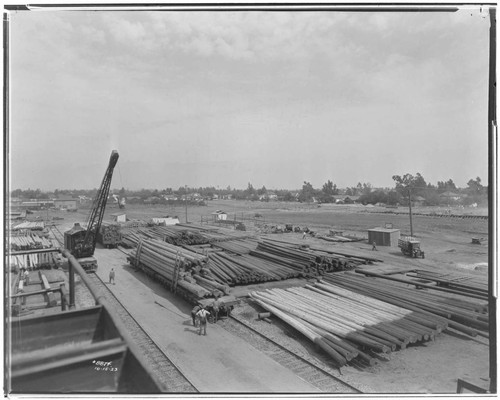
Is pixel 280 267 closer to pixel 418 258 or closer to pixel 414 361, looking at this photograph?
pixel 414 361

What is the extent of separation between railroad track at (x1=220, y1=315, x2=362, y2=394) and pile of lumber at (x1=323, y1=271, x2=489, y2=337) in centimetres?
494

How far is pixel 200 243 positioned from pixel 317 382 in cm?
2138

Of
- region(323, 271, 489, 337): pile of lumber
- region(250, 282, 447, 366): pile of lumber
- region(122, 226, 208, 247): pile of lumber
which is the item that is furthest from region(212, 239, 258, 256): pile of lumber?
region(323, 271, 489, 337): pile of lumber

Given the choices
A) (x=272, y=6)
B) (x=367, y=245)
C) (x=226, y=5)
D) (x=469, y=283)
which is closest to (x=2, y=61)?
(x=226, y=5)

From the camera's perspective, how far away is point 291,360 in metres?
10.0

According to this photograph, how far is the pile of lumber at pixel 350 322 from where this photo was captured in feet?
33.2

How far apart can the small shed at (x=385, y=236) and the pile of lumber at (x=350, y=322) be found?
17.5 meters

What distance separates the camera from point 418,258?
25141 millimetres

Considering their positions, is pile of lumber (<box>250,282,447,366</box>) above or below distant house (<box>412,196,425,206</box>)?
below

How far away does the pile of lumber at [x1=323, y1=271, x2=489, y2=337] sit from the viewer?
11.8 metres

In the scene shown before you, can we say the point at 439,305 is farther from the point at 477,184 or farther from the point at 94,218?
the point at 94,218

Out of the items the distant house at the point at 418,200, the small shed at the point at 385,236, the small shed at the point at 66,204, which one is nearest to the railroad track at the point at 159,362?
the small shed at the point at 385,236

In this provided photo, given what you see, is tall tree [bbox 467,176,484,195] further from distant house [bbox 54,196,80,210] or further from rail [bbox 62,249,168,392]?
distant house [bbox 54,196,80,210]

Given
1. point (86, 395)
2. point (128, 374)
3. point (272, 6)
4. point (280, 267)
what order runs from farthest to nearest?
1. point (280, 267)
2. point (272, 6)
3. point (86, 395)
4. point (128, 374)
